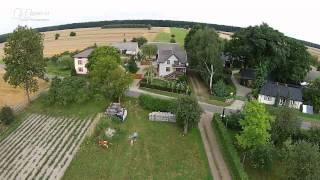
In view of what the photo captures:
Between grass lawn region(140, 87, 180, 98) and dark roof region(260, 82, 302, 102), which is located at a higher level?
dark roof region(260, 82, 302, 102)

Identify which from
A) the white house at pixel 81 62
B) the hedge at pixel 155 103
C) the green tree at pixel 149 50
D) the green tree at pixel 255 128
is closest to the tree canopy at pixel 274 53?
the hedge at pixel 155 103

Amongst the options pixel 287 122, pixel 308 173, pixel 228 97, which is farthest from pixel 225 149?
pixel 228 97

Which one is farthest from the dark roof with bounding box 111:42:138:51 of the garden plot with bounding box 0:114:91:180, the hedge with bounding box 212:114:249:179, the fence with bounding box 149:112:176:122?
the hedge with bounding box 212:114:249:179

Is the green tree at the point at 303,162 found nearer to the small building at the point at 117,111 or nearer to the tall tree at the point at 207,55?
the small building at the point at 117,111

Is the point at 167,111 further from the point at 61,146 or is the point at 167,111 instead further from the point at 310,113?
the point at 310,113

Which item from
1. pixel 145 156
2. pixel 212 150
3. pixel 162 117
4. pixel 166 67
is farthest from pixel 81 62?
pixel 212 150

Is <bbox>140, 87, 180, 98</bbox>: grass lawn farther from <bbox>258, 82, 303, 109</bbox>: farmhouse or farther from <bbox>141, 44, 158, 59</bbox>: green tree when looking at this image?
<bbox>141, 44, 158, 59</bbox>: green tree
